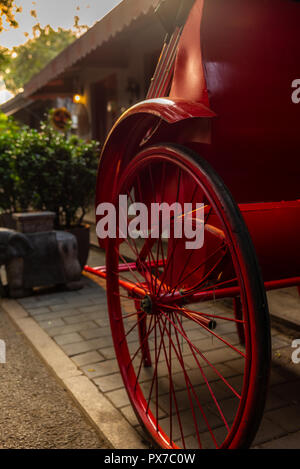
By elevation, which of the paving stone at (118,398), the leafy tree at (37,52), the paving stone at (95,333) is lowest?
the paving stone at (118,398)

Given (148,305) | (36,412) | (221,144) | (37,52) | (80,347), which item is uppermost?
(37,52)

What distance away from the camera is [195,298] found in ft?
6.93

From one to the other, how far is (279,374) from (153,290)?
1.45 metres

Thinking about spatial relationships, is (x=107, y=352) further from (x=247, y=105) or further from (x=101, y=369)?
(x=247, y=105)

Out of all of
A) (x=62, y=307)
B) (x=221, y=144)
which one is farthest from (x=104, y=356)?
(x=221, y=144)

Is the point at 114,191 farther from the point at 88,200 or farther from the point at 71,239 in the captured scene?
the point at 88,200

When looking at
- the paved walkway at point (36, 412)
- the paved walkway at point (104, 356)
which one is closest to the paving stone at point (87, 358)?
the paved walkway at point (104, 356)

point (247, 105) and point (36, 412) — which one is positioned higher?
point (247, 105)

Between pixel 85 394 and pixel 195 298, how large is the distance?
51.6 inches

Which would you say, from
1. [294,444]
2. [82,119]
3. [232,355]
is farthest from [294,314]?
[82,119]

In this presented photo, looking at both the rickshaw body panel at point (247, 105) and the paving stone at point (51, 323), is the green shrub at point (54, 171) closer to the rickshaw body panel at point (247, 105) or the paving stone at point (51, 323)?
the paving stone at point (51, 323)

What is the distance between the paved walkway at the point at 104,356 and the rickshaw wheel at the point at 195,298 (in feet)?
0.67

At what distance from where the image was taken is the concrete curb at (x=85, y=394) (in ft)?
8.16

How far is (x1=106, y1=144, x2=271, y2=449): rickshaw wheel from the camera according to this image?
1567 millimetres
